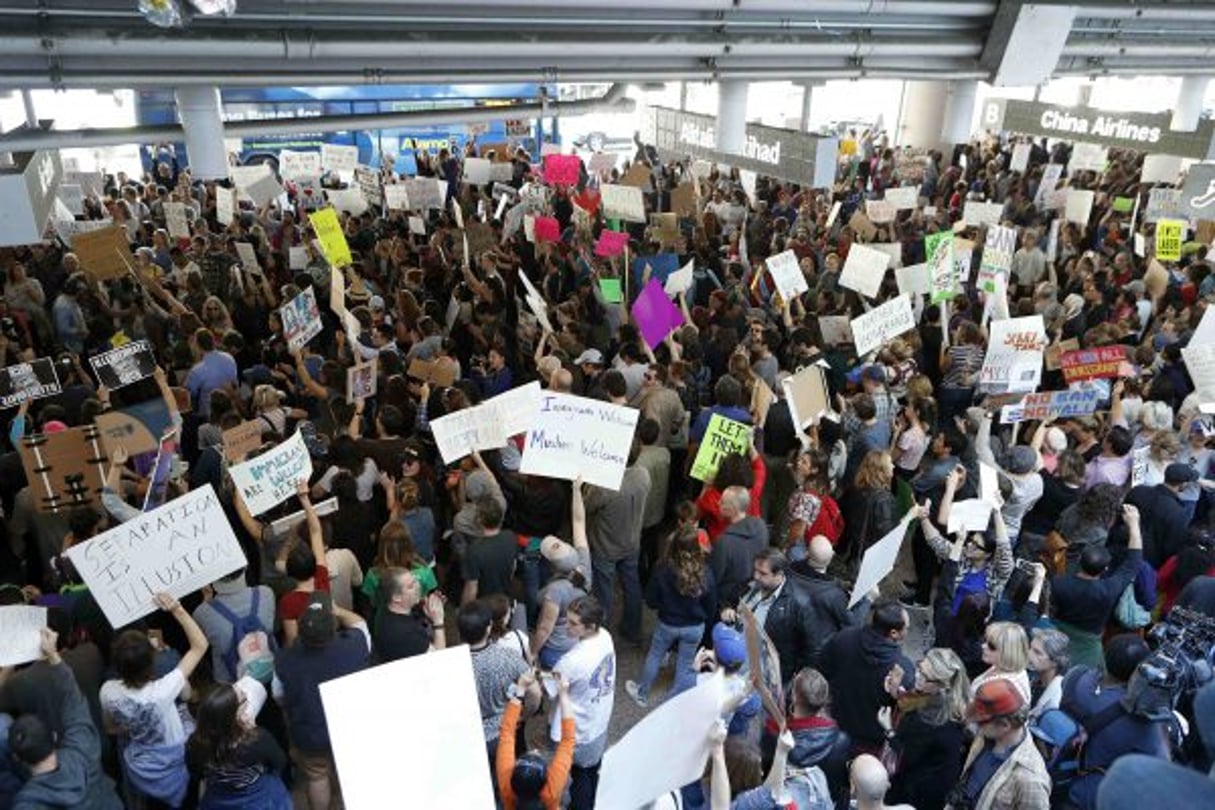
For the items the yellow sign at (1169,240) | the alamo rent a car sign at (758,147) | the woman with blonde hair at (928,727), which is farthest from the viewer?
the alamo rent a car sign at (758,147)

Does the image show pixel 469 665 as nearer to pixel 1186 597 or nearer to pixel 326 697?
pixel 326 697

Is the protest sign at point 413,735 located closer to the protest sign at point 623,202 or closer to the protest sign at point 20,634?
the protest sign at point 20,634

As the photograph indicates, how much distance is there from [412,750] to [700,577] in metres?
2.09

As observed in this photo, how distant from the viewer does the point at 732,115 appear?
13188 mm

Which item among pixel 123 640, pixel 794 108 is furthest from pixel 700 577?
pixel 794 108

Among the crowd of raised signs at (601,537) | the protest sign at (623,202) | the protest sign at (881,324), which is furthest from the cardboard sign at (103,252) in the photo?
A: the protest sign at (881,324)

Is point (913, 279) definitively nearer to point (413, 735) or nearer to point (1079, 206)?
point (1079, 206)

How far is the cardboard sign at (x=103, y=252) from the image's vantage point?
9.02 m

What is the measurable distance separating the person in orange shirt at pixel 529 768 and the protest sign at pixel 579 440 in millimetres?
1687

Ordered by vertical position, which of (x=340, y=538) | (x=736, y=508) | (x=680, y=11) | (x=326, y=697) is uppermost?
(x=680, y=11)

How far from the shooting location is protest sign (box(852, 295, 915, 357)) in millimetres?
7340

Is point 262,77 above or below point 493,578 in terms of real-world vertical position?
above

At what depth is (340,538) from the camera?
5.30 m

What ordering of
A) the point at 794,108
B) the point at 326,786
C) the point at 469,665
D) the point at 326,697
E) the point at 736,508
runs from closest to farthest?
1. the point at 326,697
2. the point at 469,665
3. the point at 326,786
4. the point at 736,508
5. the point at 794,108
